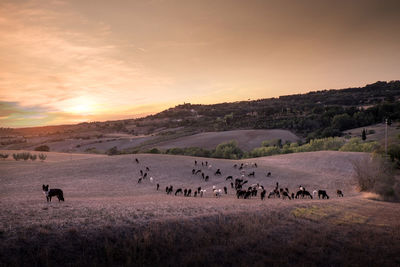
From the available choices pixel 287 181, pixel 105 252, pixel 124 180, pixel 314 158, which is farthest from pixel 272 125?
pixel 105 252

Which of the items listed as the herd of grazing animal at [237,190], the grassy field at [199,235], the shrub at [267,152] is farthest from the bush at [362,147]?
the grassy field at [199,235]

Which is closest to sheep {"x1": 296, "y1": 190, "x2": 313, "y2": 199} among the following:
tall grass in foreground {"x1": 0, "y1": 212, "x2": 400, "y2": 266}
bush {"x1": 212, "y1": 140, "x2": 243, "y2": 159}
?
tall grass in foreground {"x1": 0, "y1": 212, "x2": 400, "y2": 266}

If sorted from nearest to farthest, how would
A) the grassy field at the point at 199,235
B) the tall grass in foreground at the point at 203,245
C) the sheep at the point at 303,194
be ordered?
the tall grass in foreground at the point at 203,245 → the grassy field at the point at 199,235 → the sheep at the point at 303,194

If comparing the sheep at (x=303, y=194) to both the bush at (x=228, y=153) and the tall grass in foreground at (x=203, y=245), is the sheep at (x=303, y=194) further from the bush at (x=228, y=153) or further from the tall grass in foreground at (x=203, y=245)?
the bush at (x=228, y=153)

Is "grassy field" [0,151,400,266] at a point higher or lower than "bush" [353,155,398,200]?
higher

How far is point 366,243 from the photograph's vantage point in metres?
14.8

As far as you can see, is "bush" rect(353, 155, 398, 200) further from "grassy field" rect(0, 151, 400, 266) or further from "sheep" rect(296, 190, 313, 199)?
"grassy field" rect(0, 151, 400, 266)

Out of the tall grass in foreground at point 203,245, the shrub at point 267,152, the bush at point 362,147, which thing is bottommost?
the shrub at point 267,152

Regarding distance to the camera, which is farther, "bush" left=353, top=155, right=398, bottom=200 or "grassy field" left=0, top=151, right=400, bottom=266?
"bush" left=353, top=155, right=398, bottom=200

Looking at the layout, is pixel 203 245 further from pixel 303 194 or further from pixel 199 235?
pixel 303 194

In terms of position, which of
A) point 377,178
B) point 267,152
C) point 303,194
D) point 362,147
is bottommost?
point 267,152

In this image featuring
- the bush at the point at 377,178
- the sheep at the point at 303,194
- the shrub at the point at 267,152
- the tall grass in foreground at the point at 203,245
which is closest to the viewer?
the tall grass in foreground at the point at 203,245

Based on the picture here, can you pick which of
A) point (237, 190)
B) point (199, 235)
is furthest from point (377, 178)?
point (199, 235)

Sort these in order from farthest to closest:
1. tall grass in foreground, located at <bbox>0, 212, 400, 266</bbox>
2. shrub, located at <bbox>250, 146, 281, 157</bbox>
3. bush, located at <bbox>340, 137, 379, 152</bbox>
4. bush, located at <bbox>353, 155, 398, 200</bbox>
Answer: shrub, located at <bbox>250, 146, 281, 157</bbox>
bush, located at <bbox>340, 137, 379, 152</bbox>
bush, located at <bbox>353, 155, 398, 200</bbox>
tall grass in foreground, located at <bbox>0, 212, 400, 266</bbox>
